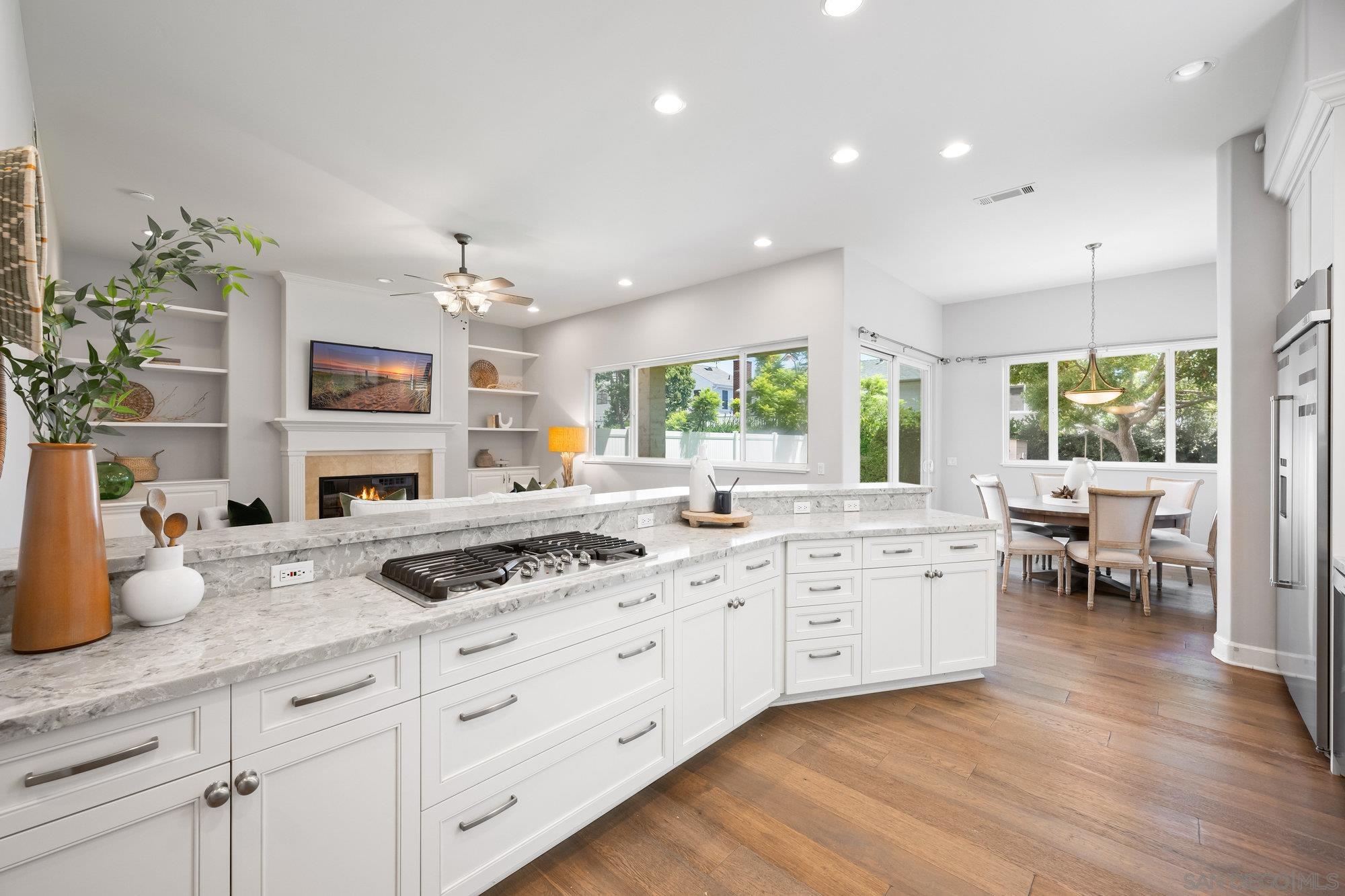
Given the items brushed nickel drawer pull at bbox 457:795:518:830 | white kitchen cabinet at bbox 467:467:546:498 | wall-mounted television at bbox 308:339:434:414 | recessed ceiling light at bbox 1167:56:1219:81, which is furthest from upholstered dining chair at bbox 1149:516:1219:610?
wall-mounted television at bbox 308:339:434:414

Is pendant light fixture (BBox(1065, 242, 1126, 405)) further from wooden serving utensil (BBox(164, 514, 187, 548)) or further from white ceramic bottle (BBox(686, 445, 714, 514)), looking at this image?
wooden serving utensil (BBox(164, 514, 187, 548))

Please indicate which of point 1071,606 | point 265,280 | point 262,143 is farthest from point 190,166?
point 1071,606

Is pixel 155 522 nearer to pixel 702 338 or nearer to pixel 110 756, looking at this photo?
pixel 110 756

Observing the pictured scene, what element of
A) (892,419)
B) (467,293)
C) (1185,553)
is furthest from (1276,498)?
(467,293)

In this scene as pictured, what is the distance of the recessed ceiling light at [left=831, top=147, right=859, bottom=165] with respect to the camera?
10.5ft

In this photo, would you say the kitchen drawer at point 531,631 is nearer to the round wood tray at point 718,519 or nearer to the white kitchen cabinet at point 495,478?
the round wood tray at point 718,519

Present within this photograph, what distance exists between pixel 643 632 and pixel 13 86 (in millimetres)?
3041

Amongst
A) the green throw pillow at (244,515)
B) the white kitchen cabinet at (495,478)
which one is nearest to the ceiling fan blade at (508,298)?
the green throw pillow at (244,515)

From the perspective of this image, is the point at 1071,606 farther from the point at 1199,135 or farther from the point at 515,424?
the point at 515,424

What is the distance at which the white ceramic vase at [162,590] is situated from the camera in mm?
1237

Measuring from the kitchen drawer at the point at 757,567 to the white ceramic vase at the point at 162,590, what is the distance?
1.70m

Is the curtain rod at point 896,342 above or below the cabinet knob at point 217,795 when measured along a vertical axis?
above

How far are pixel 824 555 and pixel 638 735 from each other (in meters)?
1.19

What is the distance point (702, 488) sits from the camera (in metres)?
2.88
